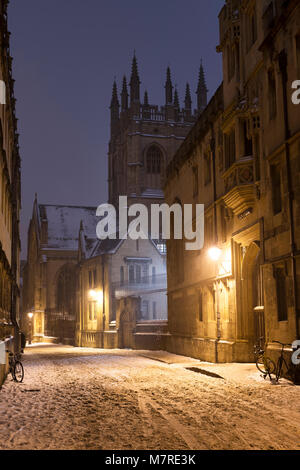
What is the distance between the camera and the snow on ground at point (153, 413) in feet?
26.2

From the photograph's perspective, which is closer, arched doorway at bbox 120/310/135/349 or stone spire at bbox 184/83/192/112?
arched doorway at bbox 120/310/135/349

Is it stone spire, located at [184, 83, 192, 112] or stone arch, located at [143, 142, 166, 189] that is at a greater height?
stone spire, located at [184, 83, 192, 112]

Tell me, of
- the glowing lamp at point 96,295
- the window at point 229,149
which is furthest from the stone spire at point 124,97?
the window at point 229,149

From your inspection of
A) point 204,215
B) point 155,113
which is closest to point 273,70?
→ point 204,215

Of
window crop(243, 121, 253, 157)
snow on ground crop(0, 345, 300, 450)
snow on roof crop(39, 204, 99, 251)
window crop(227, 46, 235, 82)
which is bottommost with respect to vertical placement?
snow on ground crop(0, 345, 300, 450)

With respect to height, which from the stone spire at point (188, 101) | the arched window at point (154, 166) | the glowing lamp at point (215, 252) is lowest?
the glowing lamp at point (215, 252)

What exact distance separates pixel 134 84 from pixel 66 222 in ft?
77.3

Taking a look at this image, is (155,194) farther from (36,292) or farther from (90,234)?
(36,292)

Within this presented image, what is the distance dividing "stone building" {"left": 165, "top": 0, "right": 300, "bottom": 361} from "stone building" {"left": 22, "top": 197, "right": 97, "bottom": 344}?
4202 centimetres

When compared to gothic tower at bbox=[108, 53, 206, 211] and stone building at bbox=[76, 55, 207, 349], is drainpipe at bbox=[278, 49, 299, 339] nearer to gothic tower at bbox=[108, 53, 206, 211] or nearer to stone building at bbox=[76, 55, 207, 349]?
stone building at bbox=[76, 55, 207, 349]

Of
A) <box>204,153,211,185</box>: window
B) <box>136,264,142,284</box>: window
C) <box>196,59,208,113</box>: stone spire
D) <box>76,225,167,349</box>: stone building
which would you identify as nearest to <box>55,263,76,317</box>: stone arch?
<box>76,225,167,349</box>: stone building

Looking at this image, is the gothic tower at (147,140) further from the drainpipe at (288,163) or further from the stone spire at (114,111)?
the drainpipe at (288,163)

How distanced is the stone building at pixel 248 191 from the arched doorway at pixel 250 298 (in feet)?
0.12

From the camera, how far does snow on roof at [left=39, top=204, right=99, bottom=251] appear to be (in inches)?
3188
